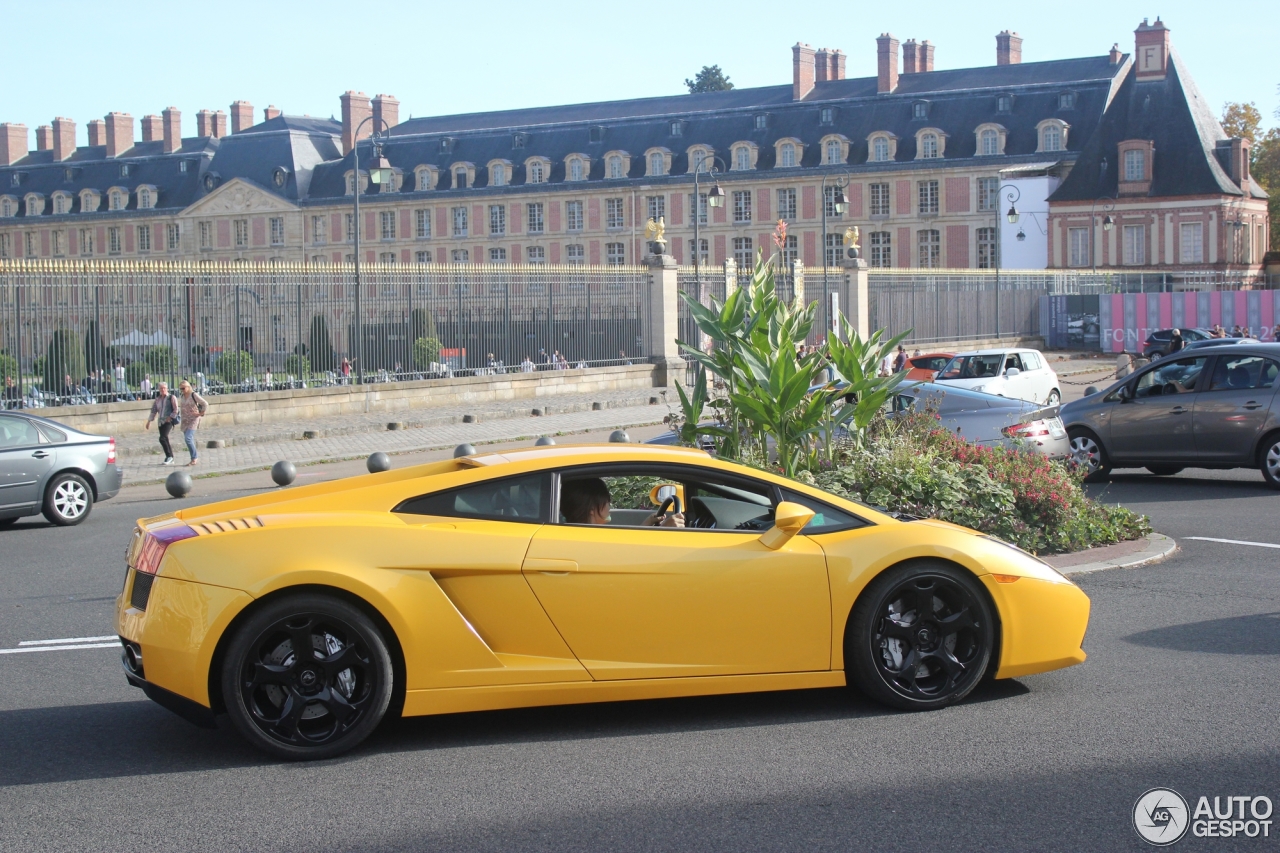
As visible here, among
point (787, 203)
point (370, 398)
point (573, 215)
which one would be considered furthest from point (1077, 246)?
point (370, 398)

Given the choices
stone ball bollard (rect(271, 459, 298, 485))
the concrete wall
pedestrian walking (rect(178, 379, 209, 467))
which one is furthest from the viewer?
the concrete wall

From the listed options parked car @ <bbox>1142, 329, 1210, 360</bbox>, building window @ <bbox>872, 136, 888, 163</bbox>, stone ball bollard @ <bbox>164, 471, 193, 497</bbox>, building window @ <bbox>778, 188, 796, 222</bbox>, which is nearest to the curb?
stone ball bollard @ <bbox>164, 471, 193, 497</bbox>

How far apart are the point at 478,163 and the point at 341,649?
86.1 metres

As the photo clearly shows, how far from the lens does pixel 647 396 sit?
33625 millimetres

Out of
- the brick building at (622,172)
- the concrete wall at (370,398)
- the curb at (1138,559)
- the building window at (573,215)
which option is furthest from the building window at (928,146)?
the curb at (1138,559)

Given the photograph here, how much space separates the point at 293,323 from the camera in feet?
87.0

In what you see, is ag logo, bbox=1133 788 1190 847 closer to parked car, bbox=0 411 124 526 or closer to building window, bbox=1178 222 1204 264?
parked car, bbox=0 411 124 526

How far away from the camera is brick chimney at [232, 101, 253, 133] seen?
97.8 metres

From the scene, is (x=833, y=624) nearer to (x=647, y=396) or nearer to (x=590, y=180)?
(x=647, y=396)

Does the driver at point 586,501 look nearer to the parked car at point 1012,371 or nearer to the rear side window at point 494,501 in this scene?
the rear side window at point 494,501

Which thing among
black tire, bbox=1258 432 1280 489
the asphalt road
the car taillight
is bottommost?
the asphalt road

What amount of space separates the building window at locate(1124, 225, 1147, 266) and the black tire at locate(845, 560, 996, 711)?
224 ft

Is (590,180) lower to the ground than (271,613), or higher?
higher

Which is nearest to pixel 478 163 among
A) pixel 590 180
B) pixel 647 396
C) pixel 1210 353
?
pixel 590 180
